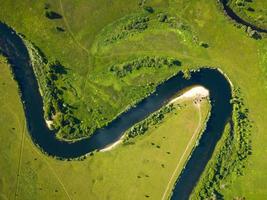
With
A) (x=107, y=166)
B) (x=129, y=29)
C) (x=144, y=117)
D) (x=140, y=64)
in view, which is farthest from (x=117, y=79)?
(x=107, y=166)

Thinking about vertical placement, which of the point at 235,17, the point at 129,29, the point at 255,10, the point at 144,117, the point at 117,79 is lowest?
the point at 144,117

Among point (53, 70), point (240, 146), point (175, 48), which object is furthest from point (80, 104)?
point (240, 146)

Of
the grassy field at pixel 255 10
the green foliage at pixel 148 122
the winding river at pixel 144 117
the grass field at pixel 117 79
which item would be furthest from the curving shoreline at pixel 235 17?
the green foliage at pixel 148 122

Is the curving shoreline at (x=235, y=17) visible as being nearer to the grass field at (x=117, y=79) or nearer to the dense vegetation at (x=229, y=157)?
the grass field at (x=117, y=79)

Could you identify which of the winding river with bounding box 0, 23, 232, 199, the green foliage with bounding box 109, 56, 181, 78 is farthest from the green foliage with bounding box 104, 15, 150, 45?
the winding river with bounding box 0, 23, 232, 199

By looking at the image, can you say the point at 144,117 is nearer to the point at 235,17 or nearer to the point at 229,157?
the point at 229,157

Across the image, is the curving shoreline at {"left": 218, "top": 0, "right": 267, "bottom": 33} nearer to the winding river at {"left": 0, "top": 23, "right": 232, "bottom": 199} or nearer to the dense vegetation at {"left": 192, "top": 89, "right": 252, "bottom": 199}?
the winding river at {"left": 0, "top": 23, "right": 232, "bottom": 199}
